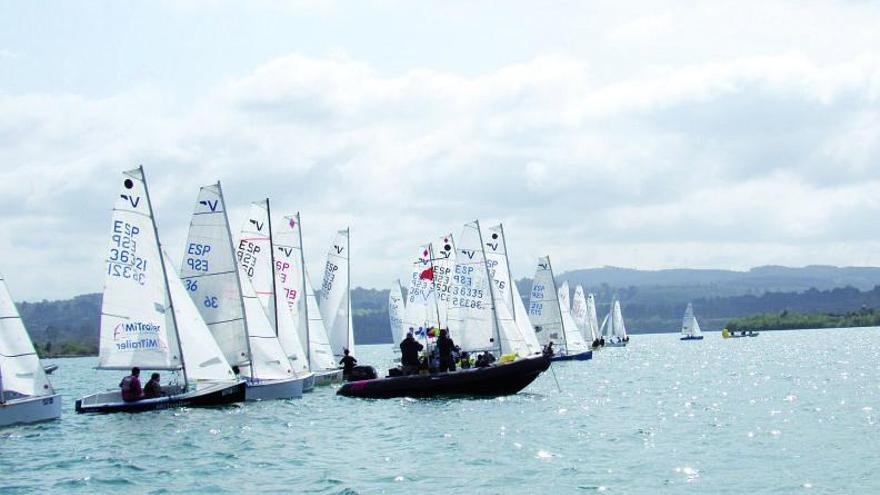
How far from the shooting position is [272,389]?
35656 mm

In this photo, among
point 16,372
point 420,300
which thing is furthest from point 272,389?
point 420,300

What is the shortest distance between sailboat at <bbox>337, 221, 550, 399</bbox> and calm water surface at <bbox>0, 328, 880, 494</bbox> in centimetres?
50

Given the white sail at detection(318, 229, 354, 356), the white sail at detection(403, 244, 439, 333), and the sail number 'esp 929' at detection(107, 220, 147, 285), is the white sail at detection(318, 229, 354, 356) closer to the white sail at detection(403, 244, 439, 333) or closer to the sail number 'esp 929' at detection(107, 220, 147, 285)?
the white sail at detection(403, 244, 439, 333)

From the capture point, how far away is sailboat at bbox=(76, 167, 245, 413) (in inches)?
1232

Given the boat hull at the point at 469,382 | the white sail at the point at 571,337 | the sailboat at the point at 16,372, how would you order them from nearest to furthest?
1. the sailboat at the point at 16,372
2. the boat hull at the point at 469,382
3. the white sail at the point at 571,337

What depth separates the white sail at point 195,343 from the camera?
32.3 m

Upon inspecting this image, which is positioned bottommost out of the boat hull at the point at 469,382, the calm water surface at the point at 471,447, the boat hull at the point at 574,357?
the calm water surface at the point at 471,447

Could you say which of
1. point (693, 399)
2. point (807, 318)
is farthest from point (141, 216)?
point (807, 318)

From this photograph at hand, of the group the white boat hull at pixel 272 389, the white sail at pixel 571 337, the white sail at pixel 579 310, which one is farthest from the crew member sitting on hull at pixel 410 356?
the white sail at pixel 579 310

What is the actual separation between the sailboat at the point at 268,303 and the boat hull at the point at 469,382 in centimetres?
297

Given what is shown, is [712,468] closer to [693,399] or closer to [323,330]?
[693,399]

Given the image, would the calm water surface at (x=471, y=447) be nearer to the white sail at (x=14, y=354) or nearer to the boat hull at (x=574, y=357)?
the white sail at (x=14, y=354)

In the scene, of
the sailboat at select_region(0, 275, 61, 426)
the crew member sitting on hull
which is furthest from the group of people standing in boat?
the sailboat at select_region(0, 275, 61, 426)

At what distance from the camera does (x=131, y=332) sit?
31.5 m
